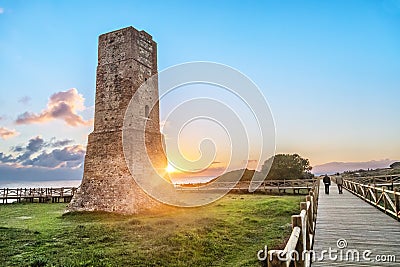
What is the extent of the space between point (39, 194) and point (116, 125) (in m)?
15.8

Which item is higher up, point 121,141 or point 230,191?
point 121,141

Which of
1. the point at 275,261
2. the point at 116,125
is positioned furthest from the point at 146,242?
the point at 116,125

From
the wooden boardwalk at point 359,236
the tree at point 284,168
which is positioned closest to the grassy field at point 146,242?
the wooden boardwalk at point 359,236

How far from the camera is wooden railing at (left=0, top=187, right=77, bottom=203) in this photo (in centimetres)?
2689

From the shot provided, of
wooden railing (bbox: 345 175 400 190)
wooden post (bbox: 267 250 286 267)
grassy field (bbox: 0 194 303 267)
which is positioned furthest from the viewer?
wooden railing (bbox: 345 175 400 190)

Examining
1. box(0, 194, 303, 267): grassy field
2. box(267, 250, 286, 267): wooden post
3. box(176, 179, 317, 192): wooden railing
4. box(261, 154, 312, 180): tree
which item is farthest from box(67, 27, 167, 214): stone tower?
box(261, 154, 312, 180): tree

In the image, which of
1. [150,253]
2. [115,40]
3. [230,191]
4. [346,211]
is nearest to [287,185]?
[230,191]

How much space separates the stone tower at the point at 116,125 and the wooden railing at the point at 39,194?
38.9 feet

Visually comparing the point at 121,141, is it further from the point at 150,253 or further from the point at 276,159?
the point at 276,159

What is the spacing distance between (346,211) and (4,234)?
12.4 m

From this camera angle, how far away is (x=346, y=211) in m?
11.6

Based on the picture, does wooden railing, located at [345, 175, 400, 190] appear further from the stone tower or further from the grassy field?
the stone tower

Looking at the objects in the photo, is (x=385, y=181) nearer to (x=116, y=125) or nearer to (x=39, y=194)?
(x=116, y=125)

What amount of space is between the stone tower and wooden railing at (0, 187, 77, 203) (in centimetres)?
1185
